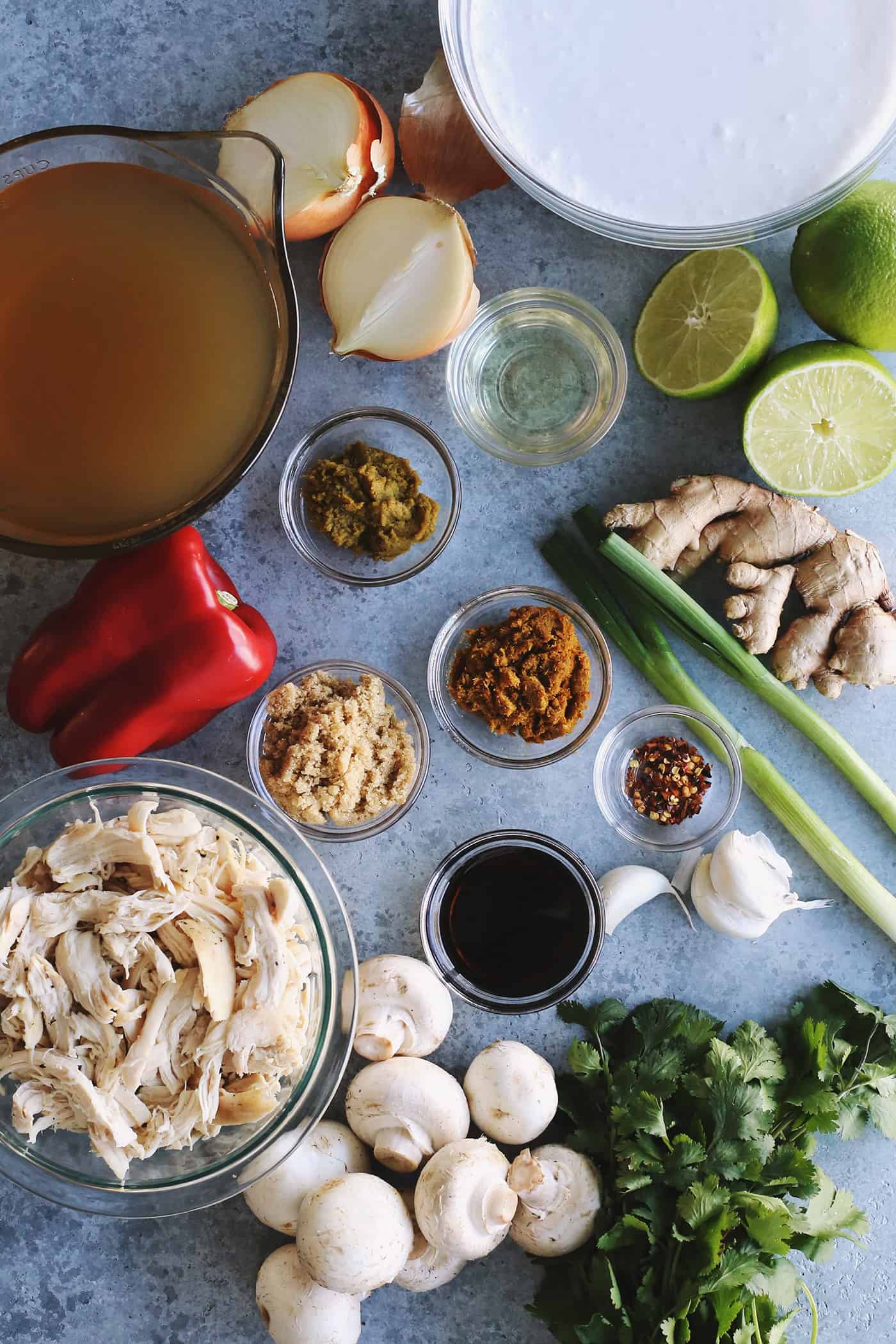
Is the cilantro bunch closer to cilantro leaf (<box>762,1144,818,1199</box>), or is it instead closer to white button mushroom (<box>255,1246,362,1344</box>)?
cilantro leaf (<box>762,1144,818,1199</box>)

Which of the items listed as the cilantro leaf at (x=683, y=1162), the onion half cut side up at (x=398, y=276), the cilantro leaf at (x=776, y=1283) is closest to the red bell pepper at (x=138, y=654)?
the onion half cut side up at (x=398, y=276)

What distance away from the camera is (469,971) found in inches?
72.3

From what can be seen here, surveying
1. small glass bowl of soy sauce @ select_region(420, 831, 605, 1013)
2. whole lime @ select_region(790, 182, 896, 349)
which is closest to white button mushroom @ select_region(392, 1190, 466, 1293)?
small glass bowl of soy sauce @ select_region(420, 831, 605, 1013)

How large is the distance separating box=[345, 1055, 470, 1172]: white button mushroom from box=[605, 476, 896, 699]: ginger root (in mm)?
933

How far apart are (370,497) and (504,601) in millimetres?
311

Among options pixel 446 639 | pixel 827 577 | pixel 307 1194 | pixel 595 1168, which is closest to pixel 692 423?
pixel 827 577

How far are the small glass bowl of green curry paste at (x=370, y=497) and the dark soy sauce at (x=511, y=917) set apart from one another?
553 mm

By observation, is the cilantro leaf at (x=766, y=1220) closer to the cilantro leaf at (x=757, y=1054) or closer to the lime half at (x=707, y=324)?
the cilantro leaf at (x=757, y=1054)

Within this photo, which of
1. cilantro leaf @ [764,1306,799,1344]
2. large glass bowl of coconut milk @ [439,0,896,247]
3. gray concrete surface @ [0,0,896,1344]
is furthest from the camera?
gray concrete surface @ [0,0,896,1344]

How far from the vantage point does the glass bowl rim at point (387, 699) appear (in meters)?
1.79

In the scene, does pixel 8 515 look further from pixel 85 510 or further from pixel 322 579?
pixel 322 579

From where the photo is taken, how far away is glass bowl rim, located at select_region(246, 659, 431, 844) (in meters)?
1.79

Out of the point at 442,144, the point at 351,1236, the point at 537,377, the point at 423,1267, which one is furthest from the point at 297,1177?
the point at 442,144

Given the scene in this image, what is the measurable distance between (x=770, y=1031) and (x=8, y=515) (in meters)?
1.54
